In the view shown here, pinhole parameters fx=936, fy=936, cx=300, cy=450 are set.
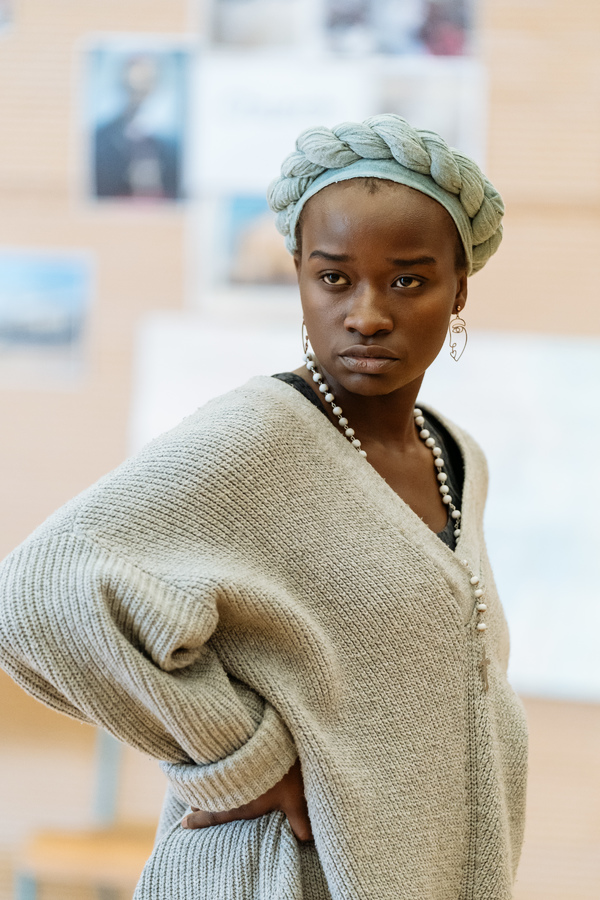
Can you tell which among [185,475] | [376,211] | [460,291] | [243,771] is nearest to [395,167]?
[376,211]

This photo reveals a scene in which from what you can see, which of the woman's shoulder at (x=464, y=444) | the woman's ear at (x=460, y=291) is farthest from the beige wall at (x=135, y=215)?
the woman's ear at (x=460, y=291)

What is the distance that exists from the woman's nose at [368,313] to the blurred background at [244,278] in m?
1.16

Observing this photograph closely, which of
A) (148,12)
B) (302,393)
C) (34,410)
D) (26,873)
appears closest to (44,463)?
(34,410)

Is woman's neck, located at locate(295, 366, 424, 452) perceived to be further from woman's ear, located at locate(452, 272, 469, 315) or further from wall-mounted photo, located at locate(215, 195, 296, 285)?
wall-mounted photo, located at locate(215, 195, 296, 285)

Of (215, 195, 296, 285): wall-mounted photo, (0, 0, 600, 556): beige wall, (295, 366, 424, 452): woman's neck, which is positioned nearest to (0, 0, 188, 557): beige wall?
(0, 0, 600, 556): beige wall

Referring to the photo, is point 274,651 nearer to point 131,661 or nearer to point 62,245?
point 131,661

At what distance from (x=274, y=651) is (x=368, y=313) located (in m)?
0.33

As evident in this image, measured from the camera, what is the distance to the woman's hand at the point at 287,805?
2.88ft

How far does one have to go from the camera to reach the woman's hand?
34.5 inches

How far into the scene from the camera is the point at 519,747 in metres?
1.00

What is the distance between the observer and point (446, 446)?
1191 millimetres

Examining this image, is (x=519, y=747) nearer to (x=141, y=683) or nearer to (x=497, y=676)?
(x=497, y=676)

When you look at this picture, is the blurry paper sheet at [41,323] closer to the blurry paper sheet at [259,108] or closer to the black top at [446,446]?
the blurry paper sheet at [259,108]

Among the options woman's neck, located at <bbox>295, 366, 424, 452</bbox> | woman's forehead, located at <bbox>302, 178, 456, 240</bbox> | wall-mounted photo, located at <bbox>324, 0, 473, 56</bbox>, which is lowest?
Result: woman's neck, located at <bbox>295, 366, 424, 452</bbox>
